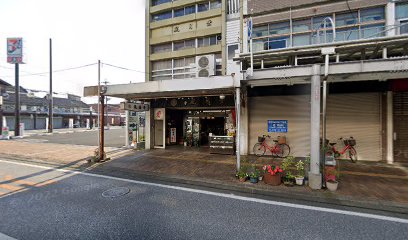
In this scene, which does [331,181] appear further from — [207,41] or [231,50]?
[207,41]

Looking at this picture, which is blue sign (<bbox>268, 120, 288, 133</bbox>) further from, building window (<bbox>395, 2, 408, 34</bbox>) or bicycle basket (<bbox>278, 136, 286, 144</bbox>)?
building window (<bbox>395, 2, 408, 34</bbox>)

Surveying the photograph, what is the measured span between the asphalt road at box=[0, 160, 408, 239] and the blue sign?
626cm

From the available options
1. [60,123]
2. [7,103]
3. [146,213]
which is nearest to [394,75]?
[146,213]

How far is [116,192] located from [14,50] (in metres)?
29.8

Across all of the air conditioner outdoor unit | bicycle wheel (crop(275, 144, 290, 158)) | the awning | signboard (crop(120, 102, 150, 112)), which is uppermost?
the air conditioner outdoor unit

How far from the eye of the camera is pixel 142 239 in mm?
3373

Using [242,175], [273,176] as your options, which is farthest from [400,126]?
[242,175]

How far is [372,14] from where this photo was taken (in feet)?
30.7

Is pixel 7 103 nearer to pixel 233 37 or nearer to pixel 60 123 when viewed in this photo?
pixel 60 123

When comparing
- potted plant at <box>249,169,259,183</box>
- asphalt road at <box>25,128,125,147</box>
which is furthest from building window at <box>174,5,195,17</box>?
potted plant at <box>249,169,259,183</box>

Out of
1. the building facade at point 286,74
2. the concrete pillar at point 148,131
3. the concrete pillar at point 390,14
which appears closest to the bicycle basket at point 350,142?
the building facade at point 286,74

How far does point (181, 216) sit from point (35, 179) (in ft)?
21.6

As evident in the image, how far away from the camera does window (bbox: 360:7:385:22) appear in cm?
926

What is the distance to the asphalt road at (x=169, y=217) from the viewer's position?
3.54 meters
